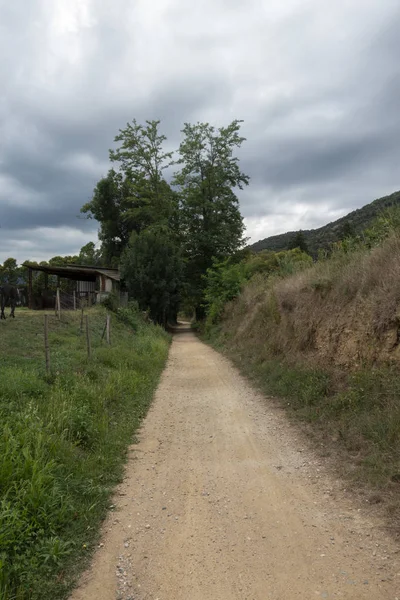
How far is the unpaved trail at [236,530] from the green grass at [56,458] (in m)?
0.28

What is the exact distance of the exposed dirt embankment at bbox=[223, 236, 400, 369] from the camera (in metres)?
6.73

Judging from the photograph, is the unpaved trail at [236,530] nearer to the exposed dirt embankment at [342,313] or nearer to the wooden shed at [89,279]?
the exposed dirt embankment at [342,313]

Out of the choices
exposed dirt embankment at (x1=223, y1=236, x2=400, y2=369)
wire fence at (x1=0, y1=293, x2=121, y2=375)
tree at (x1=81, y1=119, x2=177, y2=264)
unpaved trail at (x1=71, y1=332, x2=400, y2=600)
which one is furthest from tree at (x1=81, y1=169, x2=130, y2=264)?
unpaved trail at (x1=71, y1=332, x2=400, y2=600)

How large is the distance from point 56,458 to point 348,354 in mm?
5599

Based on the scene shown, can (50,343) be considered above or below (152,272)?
below

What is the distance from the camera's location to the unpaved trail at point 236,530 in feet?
9.56

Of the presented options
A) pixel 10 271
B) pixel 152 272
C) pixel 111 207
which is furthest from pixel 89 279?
pixel 10 271

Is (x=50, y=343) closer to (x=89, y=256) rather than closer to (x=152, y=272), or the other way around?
(x=152, y=272)

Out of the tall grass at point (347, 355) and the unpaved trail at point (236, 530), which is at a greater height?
the tall grass at point (347, 355)

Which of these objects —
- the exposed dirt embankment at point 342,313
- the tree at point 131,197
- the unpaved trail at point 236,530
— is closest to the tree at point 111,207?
the tree at point 131,197

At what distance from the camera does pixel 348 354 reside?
7.56 meters

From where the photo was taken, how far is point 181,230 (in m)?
40.4

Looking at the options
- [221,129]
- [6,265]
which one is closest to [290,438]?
[221,129]

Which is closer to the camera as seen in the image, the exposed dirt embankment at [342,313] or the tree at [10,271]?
the exposed dirt embankment at [342,313]
